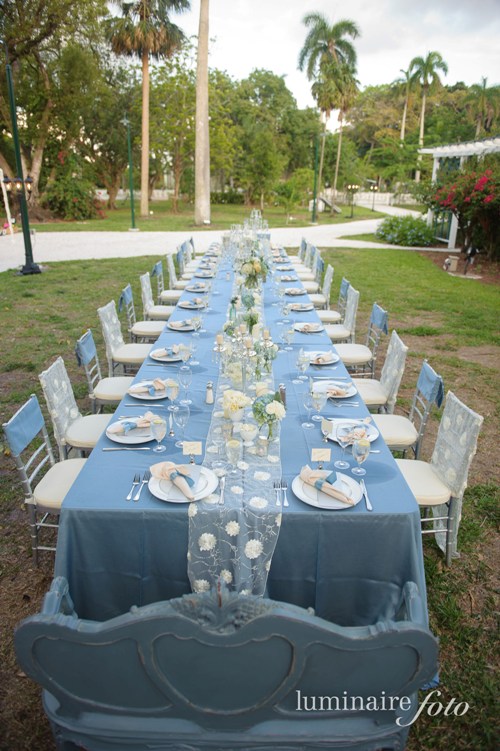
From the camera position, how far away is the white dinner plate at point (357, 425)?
10.7ft

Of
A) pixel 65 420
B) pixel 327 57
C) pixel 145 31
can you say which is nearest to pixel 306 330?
pixel 65 420

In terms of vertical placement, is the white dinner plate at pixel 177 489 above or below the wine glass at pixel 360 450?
below

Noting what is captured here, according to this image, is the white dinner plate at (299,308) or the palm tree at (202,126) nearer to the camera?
the white dinner plate at (299,308)

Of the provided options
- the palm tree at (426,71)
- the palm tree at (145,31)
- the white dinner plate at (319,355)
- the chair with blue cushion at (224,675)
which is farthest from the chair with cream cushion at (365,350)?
the palm tree at (426,71)

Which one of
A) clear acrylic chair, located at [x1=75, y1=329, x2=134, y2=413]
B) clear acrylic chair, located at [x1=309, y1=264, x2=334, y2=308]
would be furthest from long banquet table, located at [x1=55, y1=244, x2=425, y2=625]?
clear acrylic chair, located at [x1=309, y1=264, x2=334, y2=308]

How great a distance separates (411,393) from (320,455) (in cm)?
389

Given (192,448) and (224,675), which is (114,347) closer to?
(192,448)

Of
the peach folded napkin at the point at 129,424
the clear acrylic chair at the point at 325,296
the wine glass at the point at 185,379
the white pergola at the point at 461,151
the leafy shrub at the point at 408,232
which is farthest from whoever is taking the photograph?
the leafy shrub at the point at 408,232

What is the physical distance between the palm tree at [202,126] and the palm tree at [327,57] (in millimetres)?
12839

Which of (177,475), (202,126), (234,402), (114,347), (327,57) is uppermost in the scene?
(327,57)

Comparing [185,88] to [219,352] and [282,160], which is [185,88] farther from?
[219,352]

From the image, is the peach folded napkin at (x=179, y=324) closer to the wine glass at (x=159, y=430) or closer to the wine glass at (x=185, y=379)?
the wine glass at (x=185, y=379)

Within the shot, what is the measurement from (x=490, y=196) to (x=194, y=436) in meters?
12.3

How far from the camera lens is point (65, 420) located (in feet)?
13.4
